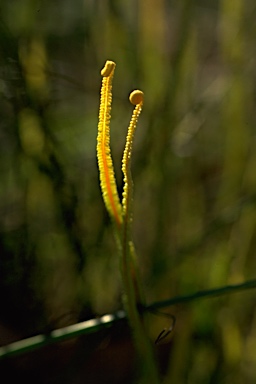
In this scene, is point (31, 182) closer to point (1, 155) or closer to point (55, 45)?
point (1, 155)

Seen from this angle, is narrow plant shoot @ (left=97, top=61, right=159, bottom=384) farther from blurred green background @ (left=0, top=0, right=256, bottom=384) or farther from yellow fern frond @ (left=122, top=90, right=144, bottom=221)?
blurred green background @ (left=0, top=0, right=256, bottom=384)

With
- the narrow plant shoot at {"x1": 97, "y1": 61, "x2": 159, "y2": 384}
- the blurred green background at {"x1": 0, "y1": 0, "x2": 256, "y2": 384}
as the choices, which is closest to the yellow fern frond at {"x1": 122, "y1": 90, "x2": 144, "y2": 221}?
the narrow plant shoot at {"x1": 97, "y1": 61, "x2": 159, "y2": 384}

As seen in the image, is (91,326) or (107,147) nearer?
(107,147)

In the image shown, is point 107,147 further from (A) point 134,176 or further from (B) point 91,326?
(A) point 134,176

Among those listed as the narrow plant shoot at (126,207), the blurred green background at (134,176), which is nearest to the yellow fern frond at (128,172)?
the narrow plant shoot at (126,207)

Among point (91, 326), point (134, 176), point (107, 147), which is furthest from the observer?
point (134, 176)

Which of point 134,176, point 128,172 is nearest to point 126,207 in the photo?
point 128,172

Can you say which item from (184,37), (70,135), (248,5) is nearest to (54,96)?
(70,135)
